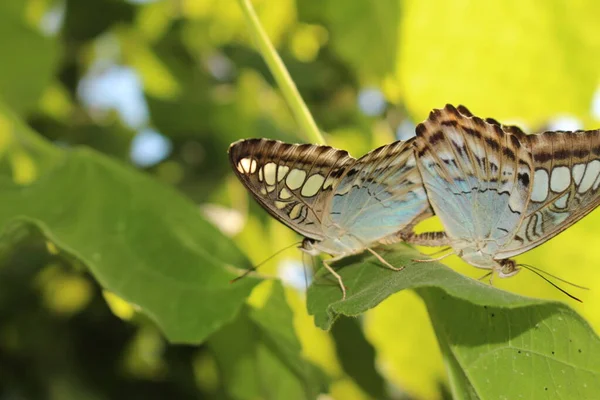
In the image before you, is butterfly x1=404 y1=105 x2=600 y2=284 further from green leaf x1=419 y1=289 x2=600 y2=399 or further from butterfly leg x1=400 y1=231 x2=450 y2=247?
green leaf x1=419 y1=289 x2=600 y2=399

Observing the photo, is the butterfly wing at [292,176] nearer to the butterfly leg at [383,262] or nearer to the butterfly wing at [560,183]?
the butterfly leg at [383,262]

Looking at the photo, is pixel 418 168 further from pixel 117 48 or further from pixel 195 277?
pixel 117 48

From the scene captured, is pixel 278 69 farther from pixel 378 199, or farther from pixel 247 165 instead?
pixel 378 199

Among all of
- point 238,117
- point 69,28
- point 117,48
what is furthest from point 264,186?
point 117,48


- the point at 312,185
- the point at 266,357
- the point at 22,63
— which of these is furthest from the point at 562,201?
the point at 22,63

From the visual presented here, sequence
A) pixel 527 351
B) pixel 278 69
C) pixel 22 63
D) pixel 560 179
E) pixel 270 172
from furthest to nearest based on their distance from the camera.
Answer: pixel 22 63, pixel 270 172, pixel 560 179, pixel 278 69, pixel 527 351

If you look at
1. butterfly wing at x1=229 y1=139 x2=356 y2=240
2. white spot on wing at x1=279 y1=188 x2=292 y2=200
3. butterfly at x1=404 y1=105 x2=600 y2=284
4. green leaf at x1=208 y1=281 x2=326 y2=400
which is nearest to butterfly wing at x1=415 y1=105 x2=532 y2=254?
butterfly at x1=404 y1=105 x2=600 y2=284
